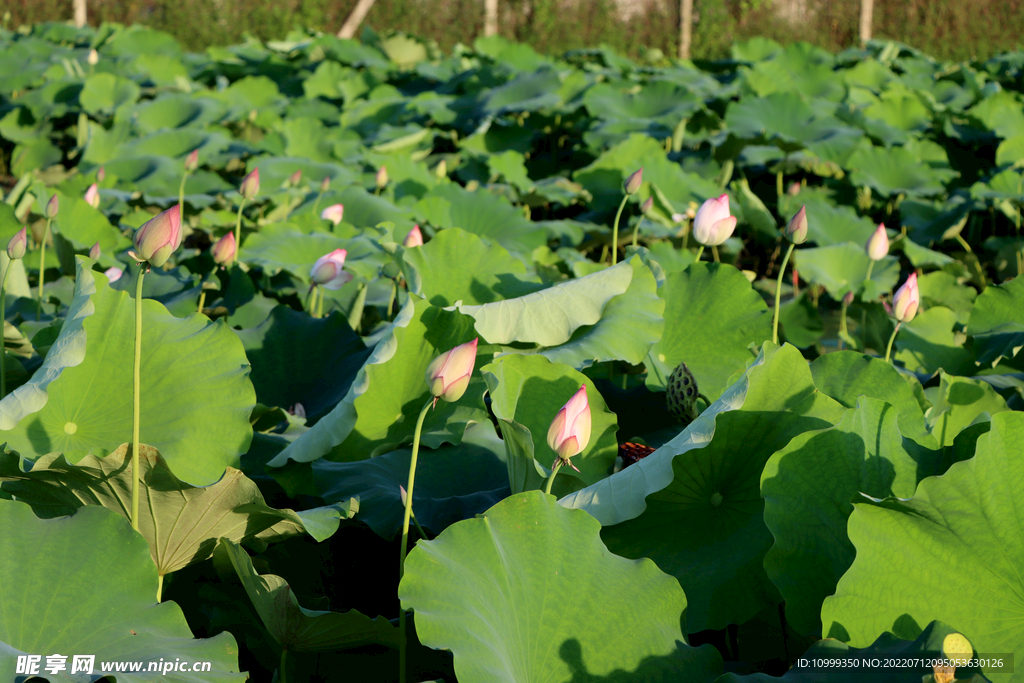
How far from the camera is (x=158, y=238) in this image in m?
0.96

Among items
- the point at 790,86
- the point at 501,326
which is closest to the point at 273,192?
the point at 501,326

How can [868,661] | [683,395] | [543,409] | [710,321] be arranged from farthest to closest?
[710,321]
[683,395]
[543,409]
[868,661]

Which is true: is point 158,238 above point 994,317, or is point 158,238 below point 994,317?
above

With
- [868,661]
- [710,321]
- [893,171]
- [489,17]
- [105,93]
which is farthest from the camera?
[489,17]

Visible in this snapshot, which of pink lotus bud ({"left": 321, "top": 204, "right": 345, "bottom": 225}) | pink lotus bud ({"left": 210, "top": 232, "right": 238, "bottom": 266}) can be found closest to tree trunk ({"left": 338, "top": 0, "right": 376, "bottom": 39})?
pink lotus bud ({"left": 321, "top": 204, "right": 345, "bottom": 225})

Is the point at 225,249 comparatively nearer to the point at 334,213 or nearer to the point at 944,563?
the point at 334,213

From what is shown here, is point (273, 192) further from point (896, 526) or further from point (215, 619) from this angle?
point (896, 526)

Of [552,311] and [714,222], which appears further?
[714,222]

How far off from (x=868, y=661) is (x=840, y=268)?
2.41 metres

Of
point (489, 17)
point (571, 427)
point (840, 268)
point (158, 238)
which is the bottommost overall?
point (840, 268)

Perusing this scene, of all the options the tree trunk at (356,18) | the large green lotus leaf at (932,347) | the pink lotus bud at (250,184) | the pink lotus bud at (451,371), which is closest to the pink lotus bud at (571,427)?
the pink lotus bud at (451,371)

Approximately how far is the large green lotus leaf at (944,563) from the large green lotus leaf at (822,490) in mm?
60

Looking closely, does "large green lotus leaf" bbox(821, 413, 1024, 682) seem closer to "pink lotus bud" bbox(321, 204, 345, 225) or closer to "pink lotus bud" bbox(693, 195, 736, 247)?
"pink lotus bud" bbox(693, 195, 736, 247)

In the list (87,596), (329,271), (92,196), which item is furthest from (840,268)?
(87,596)
